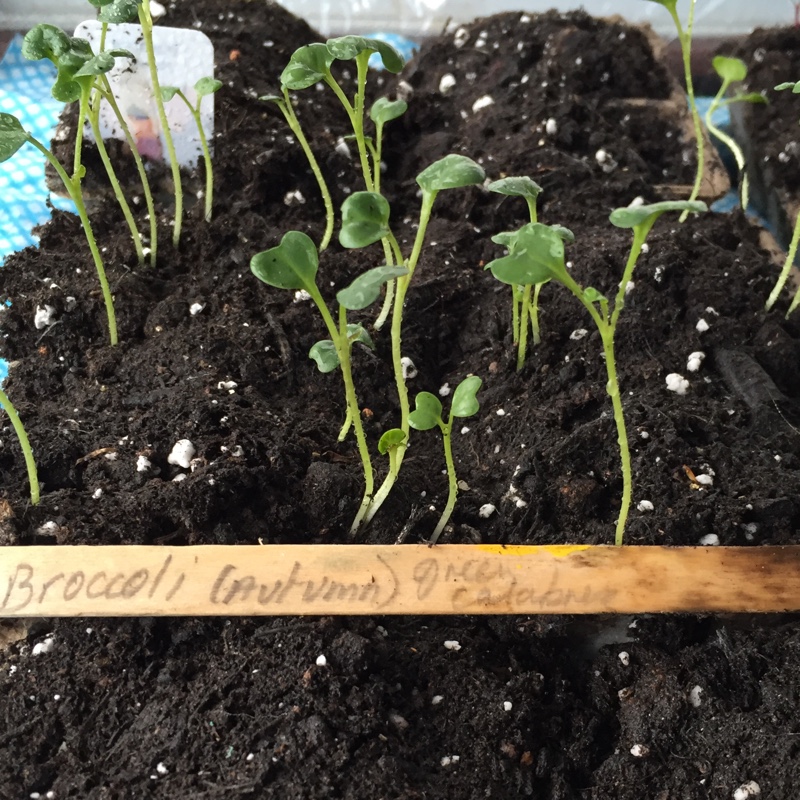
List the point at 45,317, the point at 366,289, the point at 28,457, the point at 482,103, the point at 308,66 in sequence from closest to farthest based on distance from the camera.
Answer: the point at 366,289 → the point at 28,457 → the point at 308,66 → the point at 45,317 → the point at 482,103

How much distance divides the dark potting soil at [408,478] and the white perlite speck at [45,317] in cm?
1

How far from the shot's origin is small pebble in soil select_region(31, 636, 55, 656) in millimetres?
913

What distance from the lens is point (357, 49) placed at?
1079 millimetres

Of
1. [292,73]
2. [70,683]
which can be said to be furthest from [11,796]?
[292,73]

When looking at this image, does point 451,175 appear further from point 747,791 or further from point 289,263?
point 747,791

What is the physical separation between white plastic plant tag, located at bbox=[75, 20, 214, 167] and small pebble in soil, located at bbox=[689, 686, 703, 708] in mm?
1250

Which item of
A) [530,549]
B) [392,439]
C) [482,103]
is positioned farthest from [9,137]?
[482,103]

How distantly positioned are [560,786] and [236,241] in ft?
3.39

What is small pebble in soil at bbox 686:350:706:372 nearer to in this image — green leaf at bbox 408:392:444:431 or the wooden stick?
the wooden stick

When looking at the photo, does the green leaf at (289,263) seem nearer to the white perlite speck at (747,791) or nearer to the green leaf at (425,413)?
the green leaf at (425,413)

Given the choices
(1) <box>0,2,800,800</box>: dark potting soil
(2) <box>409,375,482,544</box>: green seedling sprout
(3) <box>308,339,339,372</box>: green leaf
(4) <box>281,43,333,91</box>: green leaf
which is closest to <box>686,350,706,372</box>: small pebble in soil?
(1) <box>0,2,800,800</box>: dark potting soil

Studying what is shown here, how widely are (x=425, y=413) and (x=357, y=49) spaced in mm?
535

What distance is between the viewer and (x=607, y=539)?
102cm

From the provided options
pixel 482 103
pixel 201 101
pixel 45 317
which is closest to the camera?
pixel 45 317
